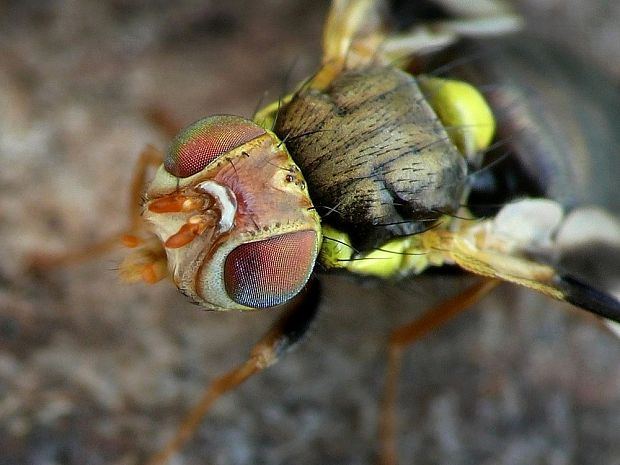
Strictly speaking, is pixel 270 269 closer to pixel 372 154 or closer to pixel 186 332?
pixel 372 154

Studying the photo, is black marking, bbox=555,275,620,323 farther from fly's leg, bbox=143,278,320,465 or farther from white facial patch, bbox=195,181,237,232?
white facial patch, bbox=195,181,237,232

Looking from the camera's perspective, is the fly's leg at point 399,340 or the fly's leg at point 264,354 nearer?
the fly's leg at point 264,354

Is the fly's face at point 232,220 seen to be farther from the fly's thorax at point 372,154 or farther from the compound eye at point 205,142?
the fly's thorax at point 372,154

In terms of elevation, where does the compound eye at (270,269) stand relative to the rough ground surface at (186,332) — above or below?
above

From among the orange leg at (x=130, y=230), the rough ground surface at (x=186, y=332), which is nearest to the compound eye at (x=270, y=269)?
the rough ground surface at (x=186, y=332)

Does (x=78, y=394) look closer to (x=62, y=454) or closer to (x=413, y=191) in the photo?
(x=62, y=454)

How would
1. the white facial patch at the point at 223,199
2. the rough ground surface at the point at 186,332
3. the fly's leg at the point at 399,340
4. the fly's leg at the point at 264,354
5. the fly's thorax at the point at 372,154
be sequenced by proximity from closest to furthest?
1. the white facial patch at the point at 223,199
2. the fly's thorax at the point at 372,154
3. the fly's leg at the point at 264,354
4. the rough ground surface at the point at 186,332
5. the fly's leg at the point at 399,340

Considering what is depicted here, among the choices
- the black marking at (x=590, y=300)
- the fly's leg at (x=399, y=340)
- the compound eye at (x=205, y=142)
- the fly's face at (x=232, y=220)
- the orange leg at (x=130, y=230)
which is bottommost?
the fly's leg at (x=399, y=340)
